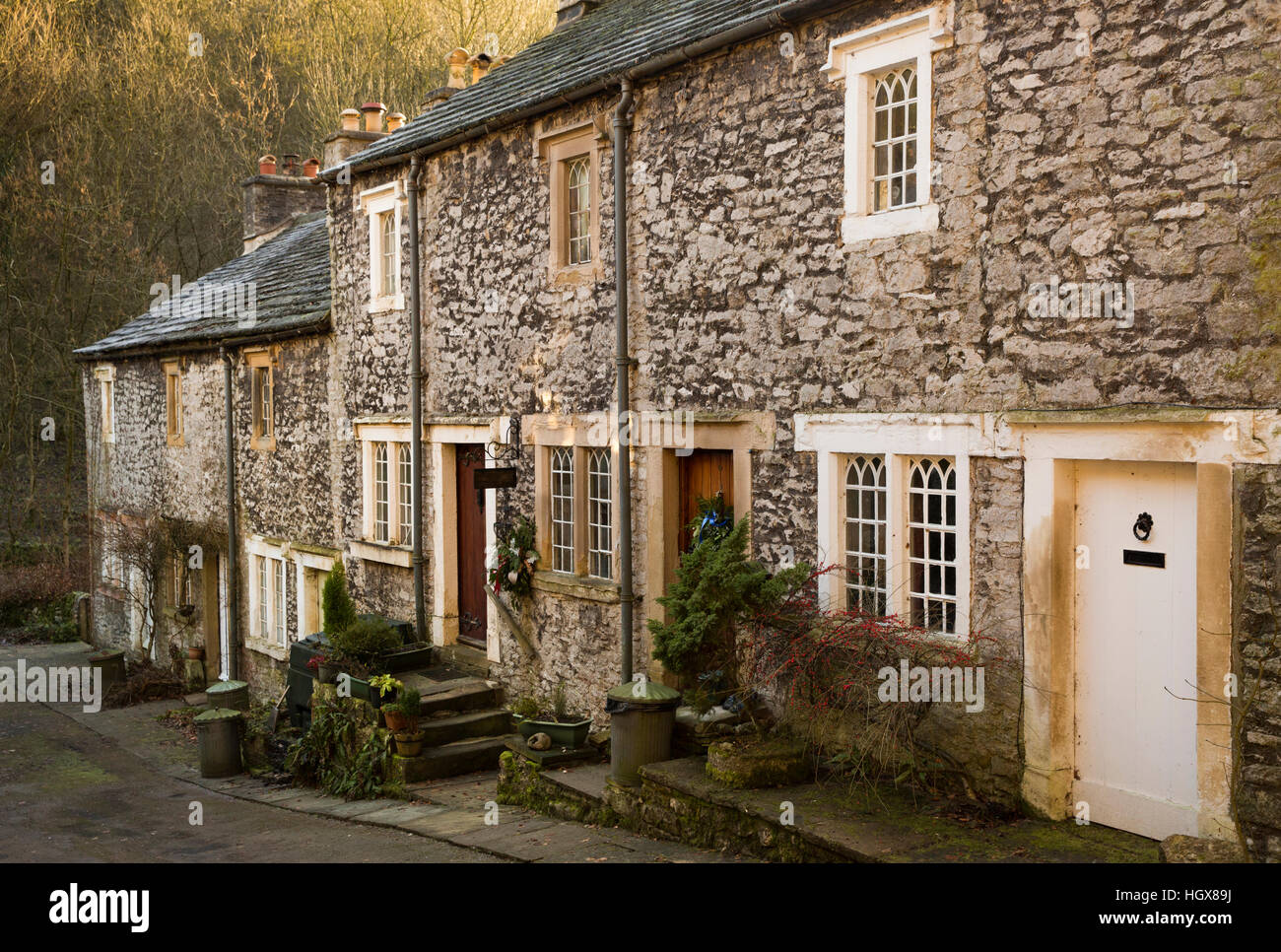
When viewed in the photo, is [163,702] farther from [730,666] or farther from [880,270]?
[880,270]

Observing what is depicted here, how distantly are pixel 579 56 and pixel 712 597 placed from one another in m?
6.58

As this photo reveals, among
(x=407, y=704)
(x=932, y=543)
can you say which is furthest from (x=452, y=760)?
(x=932, y=543)

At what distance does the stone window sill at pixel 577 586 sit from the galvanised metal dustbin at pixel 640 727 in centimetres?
173

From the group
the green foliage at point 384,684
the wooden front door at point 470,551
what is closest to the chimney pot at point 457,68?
the wooden front door at point 470,551

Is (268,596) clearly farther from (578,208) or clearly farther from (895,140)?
(895,140)

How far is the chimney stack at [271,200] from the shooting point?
73.5 ft

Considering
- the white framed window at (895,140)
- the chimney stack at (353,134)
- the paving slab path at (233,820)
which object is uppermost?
the chimney stack at (353,134)

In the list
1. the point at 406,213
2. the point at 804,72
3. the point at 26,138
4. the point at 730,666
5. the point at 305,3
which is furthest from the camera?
the point at 305,3

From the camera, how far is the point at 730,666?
942 cm

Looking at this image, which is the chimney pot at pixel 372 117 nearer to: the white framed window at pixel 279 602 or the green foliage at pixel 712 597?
the white framed window at pixel 279 602

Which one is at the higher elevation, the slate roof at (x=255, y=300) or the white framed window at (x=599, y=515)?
the slate roof at (x=255, y=300)

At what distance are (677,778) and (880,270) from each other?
3.91 meters

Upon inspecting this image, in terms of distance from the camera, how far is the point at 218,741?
44.8 feet

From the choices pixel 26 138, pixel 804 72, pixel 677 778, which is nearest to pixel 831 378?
pixel 804 72
